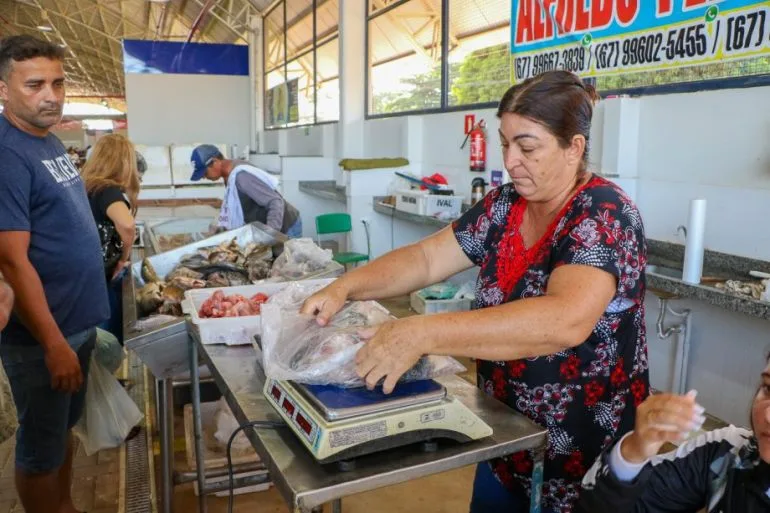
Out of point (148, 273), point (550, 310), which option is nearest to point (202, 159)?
point (148, 273)

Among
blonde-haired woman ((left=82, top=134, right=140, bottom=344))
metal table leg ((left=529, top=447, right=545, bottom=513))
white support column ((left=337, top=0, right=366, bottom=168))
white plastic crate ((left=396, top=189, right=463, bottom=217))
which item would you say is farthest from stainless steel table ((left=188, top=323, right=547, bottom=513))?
white support column ((left=337, top=0, right=366, bottom=168))

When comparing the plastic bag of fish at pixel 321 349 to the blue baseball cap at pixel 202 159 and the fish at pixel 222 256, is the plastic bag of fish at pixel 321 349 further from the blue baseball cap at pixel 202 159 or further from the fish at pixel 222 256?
the blue baseball cap at pixel 202 159

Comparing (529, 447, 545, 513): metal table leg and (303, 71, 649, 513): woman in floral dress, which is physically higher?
(303, 71, 649, 513): woman in floral dress

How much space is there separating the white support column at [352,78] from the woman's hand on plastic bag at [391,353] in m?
6.14

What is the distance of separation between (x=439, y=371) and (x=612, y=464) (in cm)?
35

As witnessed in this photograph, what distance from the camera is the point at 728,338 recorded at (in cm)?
281

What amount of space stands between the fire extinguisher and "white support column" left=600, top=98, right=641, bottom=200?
1459 mm

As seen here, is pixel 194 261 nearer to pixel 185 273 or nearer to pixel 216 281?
pixel 185 273

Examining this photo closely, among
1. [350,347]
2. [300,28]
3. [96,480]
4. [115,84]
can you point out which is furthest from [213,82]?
[115,84]

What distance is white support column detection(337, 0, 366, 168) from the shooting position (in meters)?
7.00

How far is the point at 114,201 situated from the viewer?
2928mm

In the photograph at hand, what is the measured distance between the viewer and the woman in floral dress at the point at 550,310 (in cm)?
110

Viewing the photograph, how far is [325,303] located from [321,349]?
0.86 feet

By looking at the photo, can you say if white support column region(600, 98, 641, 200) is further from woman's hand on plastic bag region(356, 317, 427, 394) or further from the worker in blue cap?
woman's hand on plastic bag region(356, 317, 427, 394)
